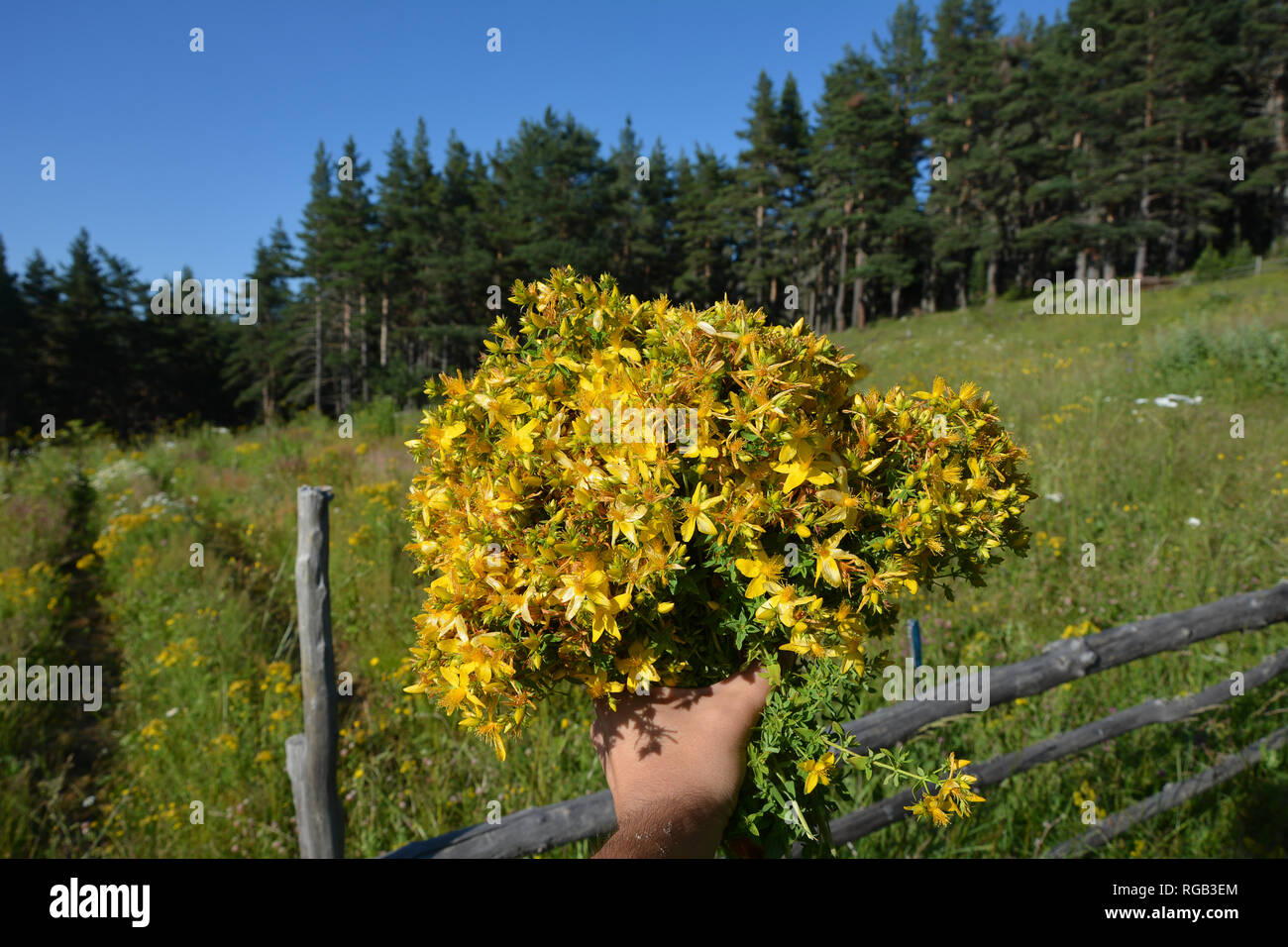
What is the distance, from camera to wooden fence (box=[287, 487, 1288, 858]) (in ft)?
7.77

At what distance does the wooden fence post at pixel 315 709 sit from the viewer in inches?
114

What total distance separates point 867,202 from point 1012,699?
1351 inches

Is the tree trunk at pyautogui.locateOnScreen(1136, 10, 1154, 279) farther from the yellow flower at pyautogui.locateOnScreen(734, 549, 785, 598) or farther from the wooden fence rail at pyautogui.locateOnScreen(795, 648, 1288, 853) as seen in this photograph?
the yellow flower at pyautogui.locateOnScreen(734, 549, 785, 598)

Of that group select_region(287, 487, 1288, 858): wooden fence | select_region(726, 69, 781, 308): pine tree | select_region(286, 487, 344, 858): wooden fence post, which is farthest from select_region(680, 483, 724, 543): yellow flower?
select_region(726, 69, 781, 308): pine tree

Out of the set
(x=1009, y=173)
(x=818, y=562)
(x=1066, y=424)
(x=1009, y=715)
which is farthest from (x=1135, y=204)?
(x=818, y=562)

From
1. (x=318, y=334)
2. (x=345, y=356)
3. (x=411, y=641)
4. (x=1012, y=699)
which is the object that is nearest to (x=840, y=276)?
(x=345, y=356)

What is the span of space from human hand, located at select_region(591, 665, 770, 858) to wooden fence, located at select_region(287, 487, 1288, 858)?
1.34 metres

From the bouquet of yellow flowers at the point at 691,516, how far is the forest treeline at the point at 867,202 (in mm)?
24508
